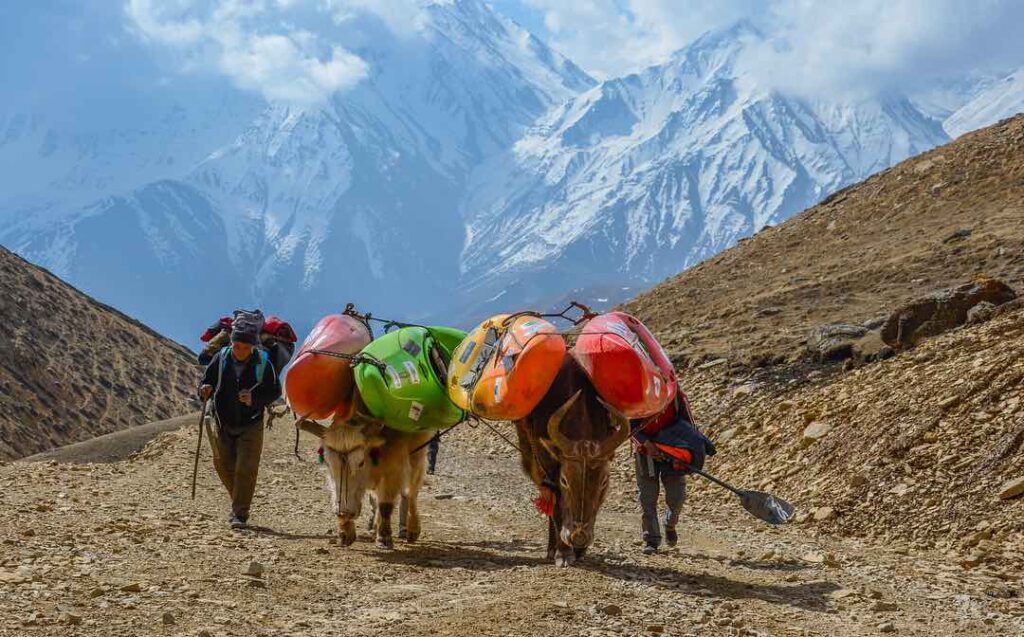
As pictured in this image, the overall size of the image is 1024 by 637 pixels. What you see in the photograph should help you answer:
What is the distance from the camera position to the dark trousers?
A: 1105 cm

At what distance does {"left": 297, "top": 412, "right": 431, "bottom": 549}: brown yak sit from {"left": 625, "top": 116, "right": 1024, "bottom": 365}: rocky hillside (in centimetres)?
894

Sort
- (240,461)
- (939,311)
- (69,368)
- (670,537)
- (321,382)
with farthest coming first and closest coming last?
(69,368) → (939,311) → (240,461) → (670,537) → (321,382)

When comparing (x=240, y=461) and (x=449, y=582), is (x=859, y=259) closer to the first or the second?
(x=240, y=461)

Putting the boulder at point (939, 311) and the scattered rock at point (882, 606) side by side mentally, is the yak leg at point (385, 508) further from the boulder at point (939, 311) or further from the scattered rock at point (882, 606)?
the boulder at point (939, 311)

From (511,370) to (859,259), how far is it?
17.2m

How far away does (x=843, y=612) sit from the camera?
730 cm

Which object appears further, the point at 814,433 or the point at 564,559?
the point at 814,433

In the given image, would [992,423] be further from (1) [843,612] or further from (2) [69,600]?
(2) [69,600]

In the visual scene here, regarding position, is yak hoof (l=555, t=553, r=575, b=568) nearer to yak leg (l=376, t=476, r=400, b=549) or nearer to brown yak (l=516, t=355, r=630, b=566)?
brown yak (l=516, t=355, r=630, b=566)

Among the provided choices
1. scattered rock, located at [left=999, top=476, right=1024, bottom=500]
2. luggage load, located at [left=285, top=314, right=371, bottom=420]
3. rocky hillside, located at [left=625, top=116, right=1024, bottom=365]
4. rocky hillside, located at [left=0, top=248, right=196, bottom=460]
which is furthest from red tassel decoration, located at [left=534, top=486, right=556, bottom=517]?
rocky hillside, located at [left=0, top=248, right=196, bottom=460]

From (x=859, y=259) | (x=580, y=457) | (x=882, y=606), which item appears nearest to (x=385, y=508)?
(x=580, y=457)

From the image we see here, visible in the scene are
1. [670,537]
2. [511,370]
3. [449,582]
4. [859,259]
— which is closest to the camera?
[449,582]

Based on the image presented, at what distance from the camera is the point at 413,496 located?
10.9 meters

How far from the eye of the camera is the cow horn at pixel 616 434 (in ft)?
28.6
